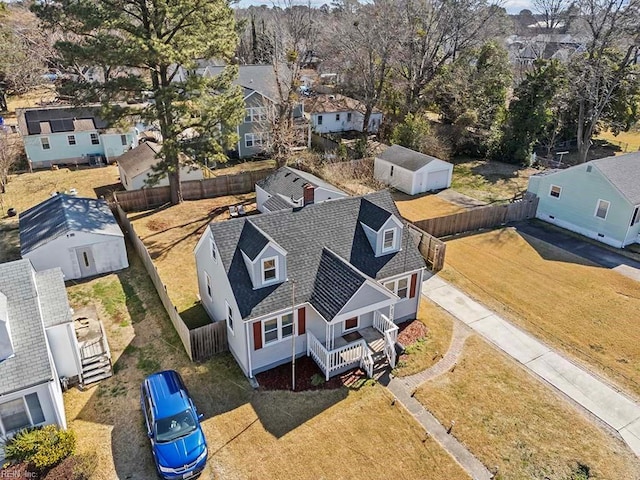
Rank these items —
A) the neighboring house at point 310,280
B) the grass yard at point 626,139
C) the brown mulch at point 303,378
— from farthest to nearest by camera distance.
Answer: the grass yard at point 626,139
the brown mulch at point 303,378
the neighboring house at point 310,280

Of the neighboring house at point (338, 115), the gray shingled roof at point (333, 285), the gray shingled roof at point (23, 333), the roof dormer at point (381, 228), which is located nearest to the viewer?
the gray shingled roof at point (23, 333)

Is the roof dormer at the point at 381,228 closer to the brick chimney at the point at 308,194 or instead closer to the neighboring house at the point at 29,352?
the brick chimney at the point at 308,194

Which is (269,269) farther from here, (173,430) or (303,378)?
(173,430)

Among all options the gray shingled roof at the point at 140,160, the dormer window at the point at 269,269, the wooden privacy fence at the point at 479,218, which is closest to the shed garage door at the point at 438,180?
the wooden privacy fence at the point at 479,218

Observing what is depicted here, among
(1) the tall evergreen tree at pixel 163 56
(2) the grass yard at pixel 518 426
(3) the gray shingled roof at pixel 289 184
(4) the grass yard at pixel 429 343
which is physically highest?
(1) the tall evergreen tree at pixel 163 56

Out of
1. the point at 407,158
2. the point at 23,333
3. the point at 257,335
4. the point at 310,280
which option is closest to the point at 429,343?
the point at 310,280

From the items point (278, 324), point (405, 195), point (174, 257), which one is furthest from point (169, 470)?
point (405, 195)
